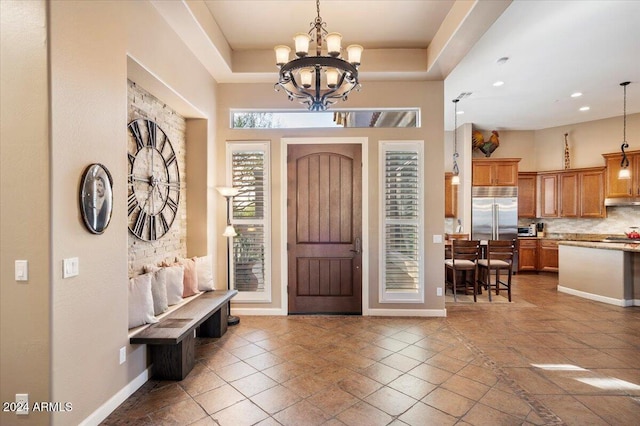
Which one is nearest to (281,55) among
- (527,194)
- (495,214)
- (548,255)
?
(495,214)

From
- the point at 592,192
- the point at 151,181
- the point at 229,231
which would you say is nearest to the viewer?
the point at 151,181

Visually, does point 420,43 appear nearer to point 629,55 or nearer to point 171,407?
point 629,55

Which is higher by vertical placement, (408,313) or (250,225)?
(250,225)

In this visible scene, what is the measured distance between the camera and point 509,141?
8.53 meters

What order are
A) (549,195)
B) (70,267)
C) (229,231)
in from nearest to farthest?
(70,267) → (229,231) → (549,195)

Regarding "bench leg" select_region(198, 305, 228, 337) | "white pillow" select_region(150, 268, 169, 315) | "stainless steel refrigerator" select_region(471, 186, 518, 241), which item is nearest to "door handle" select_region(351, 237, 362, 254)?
"bench leg" select_region(198, 305, 228, 337)

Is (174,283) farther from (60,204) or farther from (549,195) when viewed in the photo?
(549,195)

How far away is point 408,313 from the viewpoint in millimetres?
4723

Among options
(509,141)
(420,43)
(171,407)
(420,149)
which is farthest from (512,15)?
(509,141)

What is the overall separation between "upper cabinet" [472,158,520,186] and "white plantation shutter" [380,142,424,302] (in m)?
3.92

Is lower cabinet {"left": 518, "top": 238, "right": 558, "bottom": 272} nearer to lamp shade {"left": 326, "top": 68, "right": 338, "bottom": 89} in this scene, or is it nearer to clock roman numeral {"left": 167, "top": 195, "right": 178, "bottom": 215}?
lamp shade {"left": 326, "top": 68, "right": 338, "bottom": 89}

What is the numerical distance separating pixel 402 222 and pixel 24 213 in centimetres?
411

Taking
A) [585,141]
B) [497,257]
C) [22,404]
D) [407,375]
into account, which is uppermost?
[585,141]

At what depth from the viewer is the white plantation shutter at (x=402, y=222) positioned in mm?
4723
